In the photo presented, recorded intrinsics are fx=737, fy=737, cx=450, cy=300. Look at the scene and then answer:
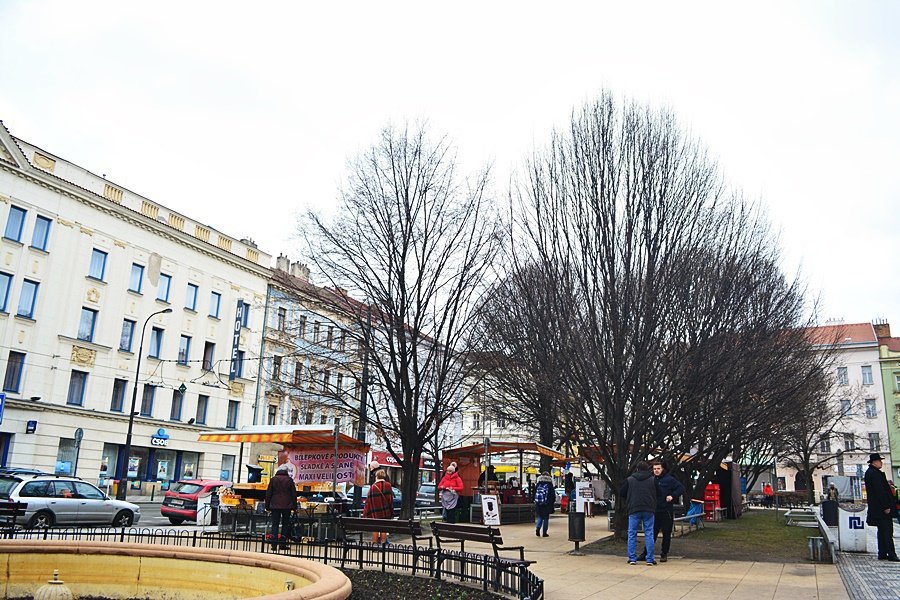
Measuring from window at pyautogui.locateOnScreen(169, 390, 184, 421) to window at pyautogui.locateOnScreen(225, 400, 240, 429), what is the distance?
11.7 feet

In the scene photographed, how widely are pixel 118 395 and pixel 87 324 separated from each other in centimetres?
409

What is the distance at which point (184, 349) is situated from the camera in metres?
42.7

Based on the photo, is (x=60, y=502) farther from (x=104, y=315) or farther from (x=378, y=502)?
(x=104, y=315)

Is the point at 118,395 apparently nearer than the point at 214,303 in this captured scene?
Yes

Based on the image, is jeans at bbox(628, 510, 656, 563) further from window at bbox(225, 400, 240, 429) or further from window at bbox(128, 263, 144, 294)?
window at bbox(225, 400, 240, 429)

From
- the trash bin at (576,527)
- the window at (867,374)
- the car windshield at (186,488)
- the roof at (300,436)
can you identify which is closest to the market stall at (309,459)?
the roof at (300,436)

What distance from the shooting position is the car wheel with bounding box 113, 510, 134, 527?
2200 centimetres

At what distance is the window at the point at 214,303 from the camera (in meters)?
44.6

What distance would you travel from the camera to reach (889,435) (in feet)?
237

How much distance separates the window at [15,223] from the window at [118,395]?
8.68 meters

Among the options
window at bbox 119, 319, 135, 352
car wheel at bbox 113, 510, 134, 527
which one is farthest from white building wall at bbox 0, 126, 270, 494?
car wheel at bbox 113, 510, 134, 527

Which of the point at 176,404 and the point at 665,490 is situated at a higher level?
the point at 176,404

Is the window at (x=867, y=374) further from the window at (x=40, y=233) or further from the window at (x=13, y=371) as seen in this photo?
the window at (x=13, y=371)

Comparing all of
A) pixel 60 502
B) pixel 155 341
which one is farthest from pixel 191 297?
pixel 60 502
